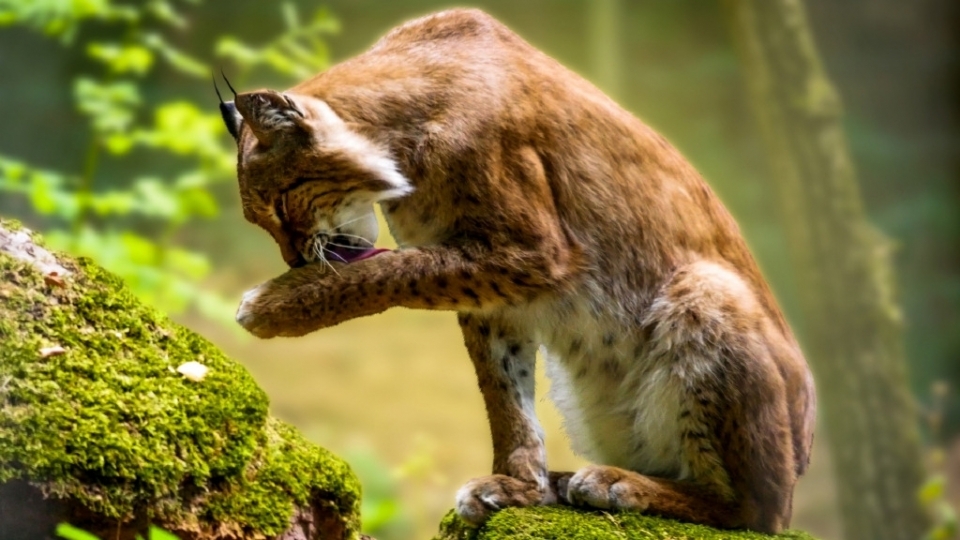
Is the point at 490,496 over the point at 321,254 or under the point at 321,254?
under

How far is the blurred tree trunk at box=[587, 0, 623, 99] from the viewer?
9.79 m

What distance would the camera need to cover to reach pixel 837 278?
6.89 meters

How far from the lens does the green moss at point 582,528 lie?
276cm

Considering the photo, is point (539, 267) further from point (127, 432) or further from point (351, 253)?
point (127, 432)

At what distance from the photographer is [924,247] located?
10.5 meters

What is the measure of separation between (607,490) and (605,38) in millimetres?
7724

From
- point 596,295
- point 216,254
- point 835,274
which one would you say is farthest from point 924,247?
point 596,295

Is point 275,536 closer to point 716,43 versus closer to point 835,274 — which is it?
point 835,274

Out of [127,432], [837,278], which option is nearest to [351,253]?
[127,432]

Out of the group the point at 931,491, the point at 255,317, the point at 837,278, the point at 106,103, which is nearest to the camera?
the point at 255,317

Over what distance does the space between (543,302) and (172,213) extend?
2.92m

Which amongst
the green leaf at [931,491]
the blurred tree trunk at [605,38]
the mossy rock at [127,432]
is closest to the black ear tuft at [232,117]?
the mossy rock at [127,432]

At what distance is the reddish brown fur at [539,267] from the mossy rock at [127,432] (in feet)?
1.22

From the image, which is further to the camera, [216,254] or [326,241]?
[216,254]
